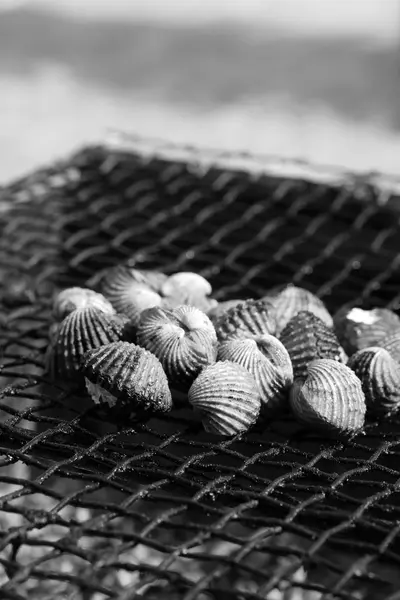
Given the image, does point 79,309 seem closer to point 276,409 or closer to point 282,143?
point 276,409

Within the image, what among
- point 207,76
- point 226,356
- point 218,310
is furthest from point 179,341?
point 207,76

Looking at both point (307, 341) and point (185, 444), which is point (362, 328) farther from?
point (185, 444)

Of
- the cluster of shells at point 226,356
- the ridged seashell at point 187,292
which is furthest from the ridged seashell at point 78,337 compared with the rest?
the ridged seashell at point 187,292

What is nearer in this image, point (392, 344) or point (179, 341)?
point (179, 341)

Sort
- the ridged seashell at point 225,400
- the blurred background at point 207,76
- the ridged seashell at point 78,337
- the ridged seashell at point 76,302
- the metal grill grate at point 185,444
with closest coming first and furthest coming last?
the metal grill grate at point 185,444
the ridged seashell at point 225,400
the ridged seashell at point 78,337
the ridged seashell at point 76,302
the blurred background at point 207,76

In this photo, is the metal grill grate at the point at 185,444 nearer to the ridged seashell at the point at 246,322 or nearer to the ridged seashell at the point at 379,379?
the ridged seashell at the point at 379,379

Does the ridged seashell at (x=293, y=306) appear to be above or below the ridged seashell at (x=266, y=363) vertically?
above

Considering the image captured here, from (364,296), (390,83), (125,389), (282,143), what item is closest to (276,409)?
(125,389)
